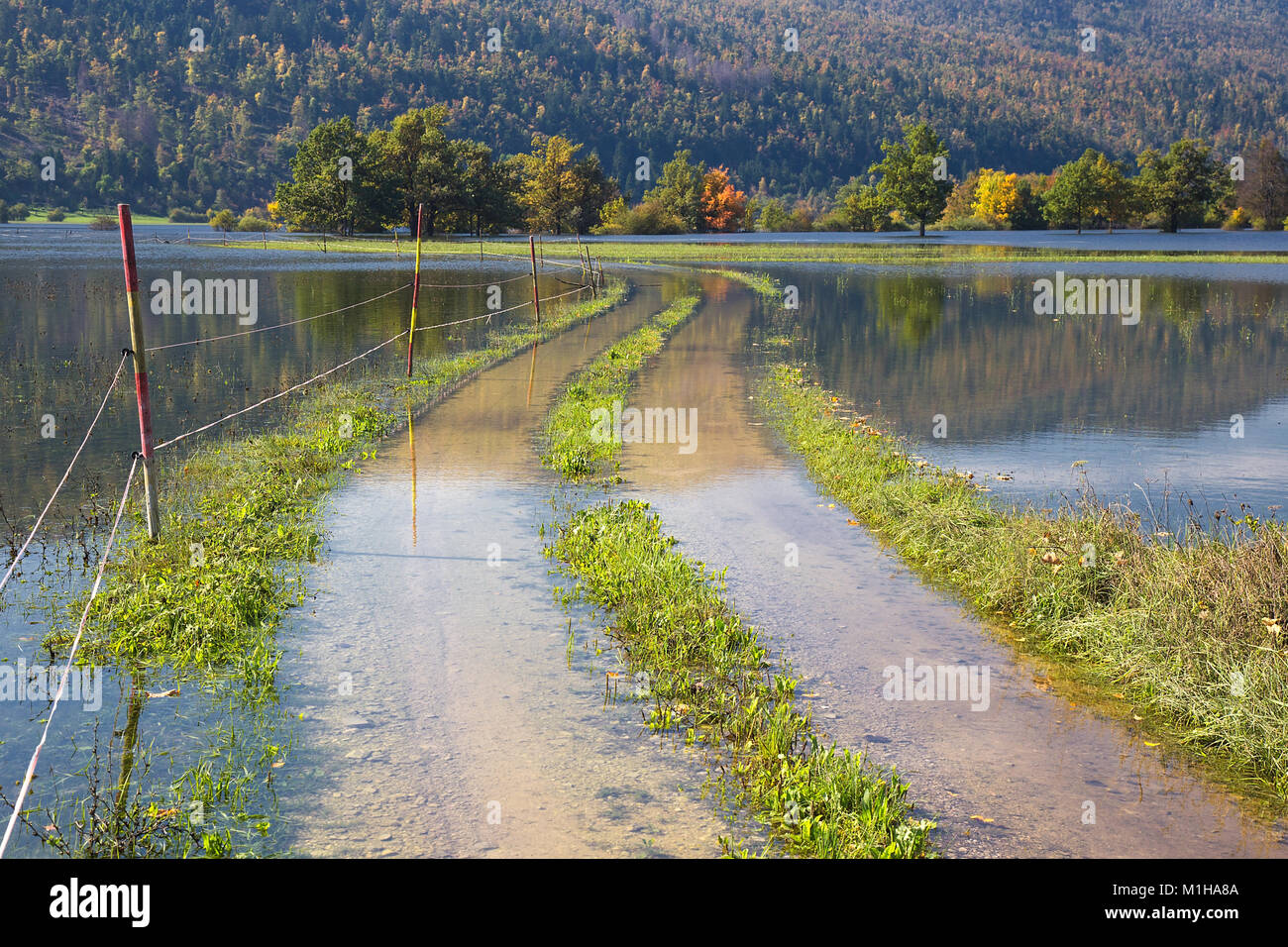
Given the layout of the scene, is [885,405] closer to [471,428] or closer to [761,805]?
[471,428]

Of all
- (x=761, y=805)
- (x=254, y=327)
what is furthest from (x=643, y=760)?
(x=254, y=327)

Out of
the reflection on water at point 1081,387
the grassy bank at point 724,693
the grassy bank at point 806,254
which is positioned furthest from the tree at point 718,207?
the grassy bank at point 724,693

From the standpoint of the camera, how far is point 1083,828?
5723 millimetres

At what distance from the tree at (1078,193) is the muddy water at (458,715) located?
143083 millimetres

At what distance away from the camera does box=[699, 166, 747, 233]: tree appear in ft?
517

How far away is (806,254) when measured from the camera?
8975cm

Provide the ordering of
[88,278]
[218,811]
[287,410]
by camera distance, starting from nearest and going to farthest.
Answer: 1. [218,811]
2. [287,410]
3. [88,278]

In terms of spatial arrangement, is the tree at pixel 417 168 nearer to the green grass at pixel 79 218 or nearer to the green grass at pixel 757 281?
the green grass at pixel 757 281

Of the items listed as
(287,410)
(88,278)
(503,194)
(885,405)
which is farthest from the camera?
(503,194)

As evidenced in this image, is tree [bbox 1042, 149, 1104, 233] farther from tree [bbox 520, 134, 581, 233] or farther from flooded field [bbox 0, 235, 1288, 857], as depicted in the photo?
flooded field [bbox 0, 235, 1288, 857]

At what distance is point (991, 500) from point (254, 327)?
23.6m

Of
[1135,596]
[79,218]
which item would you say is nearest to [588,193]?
[79,218]

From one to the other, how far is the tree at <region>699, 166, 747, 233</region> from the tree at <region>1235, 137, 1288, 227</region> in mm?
70835

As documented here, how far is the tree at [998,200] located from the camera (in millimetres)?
168750
